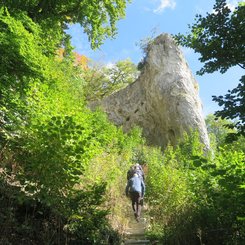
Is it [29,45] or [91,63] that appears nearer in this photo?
[29,45]

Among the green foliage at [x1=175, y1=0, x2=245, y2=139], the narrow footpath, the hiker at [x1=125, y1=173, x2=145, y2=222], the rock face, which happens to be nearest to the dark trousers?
the hiker at [x1=125, y1=173, x2=145, y2=222]

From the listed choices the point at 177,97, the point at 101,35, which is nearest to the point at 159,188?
the point at 101,35

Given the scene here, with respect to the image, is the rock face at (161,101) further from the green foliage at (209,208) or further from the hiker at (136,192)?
the green foliage at (209,208)

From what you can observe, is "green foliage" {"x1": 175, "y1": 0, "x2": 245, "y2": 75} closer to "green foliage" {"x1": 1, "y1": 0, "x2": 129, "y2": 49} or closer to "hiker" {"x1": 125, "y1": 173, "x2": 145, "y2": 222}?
"hiker" {"x1": 125, "y1": 173, "x2": 145, "y2": 222}

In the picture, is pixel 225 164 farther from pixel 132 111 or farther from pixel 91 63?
pixel 91 63

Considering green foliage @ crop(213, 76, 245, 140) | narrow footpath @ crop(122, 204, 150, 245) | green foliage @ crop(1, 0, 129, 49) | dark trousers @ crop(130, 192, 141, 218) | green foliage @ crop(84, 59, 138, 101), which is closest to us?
green foliage @ crop(213, 76, 245, 140)

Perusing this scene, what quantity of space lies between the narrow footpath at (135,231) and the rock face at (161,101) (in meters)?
14.8

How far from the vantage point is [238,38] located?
203 inches

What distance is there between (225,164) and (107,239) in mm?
2725

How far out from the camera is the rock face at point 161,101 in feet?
83.4

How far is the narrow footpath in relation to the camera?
836cm

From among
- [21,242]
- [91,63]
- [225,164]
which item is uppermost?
[91,63]

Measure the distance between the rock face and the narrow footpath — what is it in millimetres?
14829

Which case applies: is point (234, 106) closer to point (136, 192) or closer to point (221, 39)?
point (221, 39)
